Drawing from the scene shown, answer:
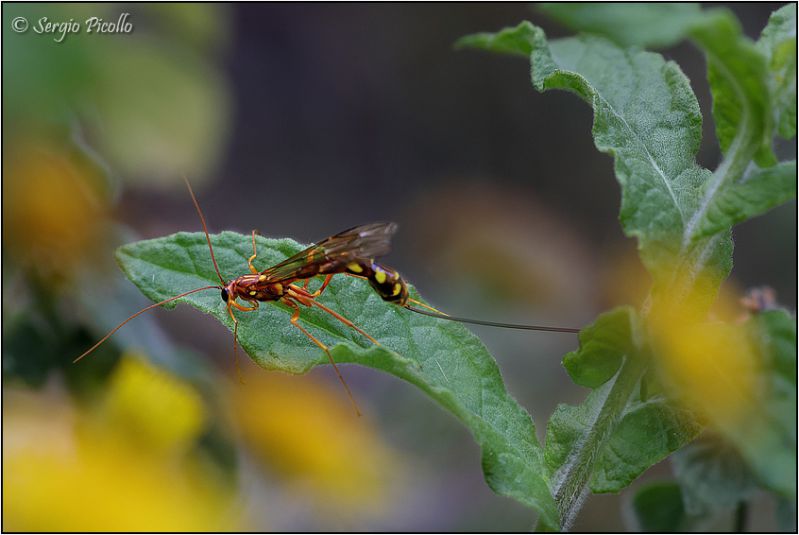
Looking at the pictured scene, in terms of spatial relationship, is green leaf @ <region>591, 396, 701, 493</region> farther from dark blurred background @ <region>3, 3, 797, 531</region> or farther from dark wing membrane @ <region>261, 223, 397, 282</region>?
dark blurred background @ <region>3, 3, 797, 531</region>

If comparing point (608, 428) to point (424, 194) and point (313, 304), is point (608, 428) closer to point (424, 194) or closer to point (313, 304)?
point (313, 304)

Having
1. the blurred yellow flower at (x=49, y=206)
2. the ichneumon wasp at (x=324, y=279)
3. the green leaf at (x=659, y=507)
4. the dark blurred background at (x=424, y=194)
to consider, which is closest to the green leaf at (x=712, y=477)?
the green leaf at (x=659, y=507)

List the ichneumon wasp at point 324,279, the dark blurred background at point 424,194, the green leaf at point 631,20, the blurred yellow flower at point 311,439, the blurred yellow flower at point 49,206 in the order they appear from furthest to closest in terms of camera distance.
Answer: the dark blurred background at point 424,194 < the blurred yellow flower at point 311,439 < the blurred yellow flower at point 49,206 < the ichneumon wasp at point 324,279 < the green leaf at point 631,20

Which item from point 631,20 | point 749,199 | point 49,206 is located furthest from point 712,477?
point 49,206

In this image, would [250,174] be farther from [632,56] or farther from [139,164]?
[632,56]

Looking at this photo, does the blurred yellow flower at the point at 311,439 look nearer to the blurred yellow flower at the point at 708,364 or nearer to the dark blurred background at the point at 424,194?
the dark blurred background at the point at 424,194

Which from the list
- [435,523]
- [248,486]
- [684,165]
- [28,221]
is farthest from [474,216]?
[684,165]
